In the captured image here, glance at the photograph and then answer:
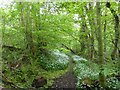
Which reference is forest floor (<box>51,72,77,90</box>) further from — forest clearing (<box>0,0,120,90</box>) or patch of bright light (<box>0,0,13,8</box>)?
patch of bright light (<box>0,0,13,8</box>)

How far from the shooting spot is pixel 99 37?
1877 mm

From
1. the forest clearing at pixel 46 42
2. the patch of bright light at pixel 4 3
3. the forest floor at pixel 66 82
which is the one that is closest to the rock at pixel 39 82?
the forest clearing at pixel 46 42

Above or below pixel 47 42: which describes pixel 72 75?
below

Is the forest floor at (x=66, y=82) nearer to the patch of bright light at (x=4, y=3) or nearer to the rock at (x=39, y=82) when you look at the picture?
the rock at (x=39, y=82)

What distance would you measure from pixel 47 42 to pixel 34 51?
30 centimetres

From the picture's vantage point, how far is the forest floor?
7.22 feet

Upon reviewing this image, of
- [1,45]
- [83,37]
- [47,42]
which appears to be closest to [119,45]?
[83,37]

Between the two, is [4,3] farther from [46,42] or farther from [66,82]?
[66,82]

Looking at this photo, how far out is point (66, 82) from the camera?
7.48 ft

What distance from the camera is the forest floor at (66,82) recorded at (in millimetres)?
2199

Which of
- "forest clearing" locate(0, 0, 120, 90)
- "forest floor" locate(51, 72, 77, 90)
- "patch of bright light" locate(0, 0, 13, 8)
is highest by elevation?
"patch of bright light" locate(0, 0, 13, 8)

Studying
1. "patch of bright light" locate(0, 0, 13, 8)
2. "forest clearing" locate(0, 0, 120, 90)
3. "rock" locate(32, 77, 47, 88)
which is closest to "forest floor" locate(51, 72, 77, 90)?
"forest clearing" locate(0, 0, 120, 90)

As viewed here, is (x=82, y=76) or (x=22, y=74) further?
(x=82, y=76)

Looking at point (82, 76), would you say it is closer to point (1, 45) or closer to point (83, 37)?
point (83, 37)
